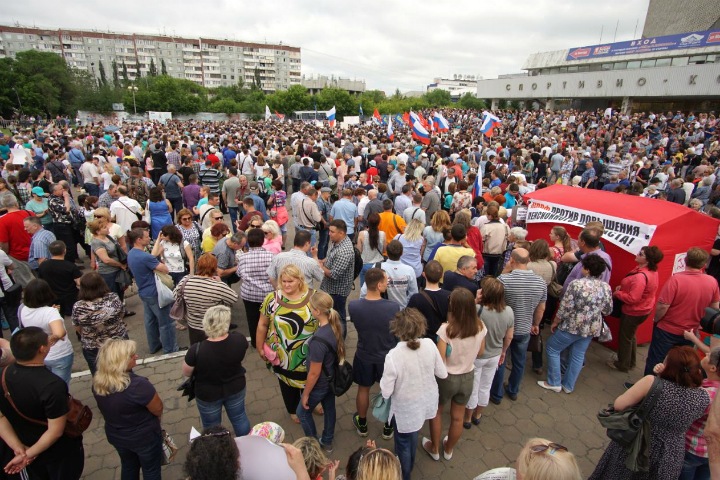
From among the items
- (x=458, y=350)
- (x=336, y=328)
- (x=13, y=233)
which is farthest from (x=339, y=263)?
(x=13, y=233)

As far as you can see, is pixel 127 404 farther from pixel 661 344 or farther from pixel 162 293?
pixel 661 344

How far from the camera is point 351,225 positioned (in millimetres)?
7273

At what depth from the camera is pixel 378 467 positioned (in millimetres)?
1869

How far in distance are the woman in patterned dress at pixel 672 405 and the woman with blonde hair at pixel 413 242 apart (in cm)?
305

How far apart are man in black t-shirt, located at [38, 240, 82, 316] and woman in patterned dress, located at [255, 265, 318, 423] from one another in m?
2.75

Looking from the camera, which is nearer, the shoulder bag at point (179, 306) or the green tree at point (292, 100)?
the shoulder bag at point (179, 306)

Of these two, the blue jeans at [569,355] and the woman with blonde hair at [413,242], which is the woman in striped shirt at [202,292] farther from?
the blue jeans at [569,355]

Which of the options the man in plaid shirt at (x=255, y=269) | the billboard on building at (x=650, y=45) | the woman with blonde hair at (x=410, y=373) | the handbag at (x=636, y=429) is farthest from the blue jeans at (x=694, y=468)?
the billboard on building at (x=650, y=45)

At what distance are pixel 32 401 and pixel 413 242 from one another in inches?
167

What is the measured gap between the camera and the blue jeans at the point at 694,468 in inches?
110

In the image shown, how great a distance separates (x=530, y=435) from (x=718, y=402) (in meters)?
1.88

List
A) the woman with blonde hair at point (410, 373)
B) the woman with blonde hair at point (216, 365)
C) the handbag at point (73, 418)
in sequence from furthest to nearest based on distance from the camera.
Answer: the woman with blonde hair at point (216, 365) < the woman with blonde hair at point (410, 373) < the handbag at point (73, 418)

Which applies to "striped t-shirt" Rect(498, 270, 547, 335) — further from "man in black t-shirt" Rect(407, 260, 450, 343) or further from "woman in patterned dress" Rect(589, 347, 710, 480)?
"woman in patterned dress" Rect(589, 347, 710, 480)

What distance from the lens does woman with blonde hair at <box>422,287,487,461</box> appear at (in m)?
3.05
